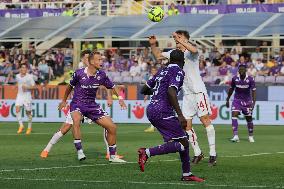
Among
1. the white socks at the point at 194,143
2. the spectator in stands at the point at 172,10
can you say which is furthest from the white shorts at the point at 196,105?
the spectator in stands at the point at 172,10

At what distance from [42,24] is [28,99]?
1955cm

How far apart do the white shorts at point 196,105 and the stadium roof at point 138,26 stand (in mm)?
25297

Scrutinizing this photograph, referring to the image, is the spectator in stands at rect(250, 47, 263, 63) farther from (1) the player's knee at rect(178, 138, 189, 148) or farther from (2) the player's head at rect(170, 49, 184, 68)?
(1) the player's knee at rect(178, 138, 189, 148)

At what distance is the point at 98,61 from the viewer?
19.8 meters

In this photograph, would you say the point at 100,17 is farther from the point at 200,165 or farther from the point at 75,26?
the point at 200,165

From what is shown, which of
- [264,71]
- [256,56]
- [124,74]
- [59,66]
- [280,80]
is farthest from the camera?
[59,66]

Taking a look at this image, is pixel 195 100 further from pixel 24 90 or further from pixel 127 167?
pixel 24 90

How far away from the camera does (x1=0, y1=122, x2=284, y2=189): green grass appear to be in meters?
14.9

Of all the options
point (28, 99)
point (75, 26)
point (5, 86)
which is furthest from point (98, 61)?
point (75, 26)

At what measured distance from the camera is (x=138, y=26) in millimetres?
49406

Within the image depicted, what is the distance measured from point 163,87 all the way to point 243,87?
41.2ft

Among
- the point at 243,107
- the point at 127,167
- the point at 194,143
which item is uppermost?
the point at 243,107

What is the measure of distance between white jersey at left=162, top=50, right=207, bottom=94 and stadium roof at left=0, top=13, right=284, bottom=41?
2541cm

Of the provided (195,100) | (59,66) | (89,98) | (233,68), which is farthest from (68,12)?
(195,100)
